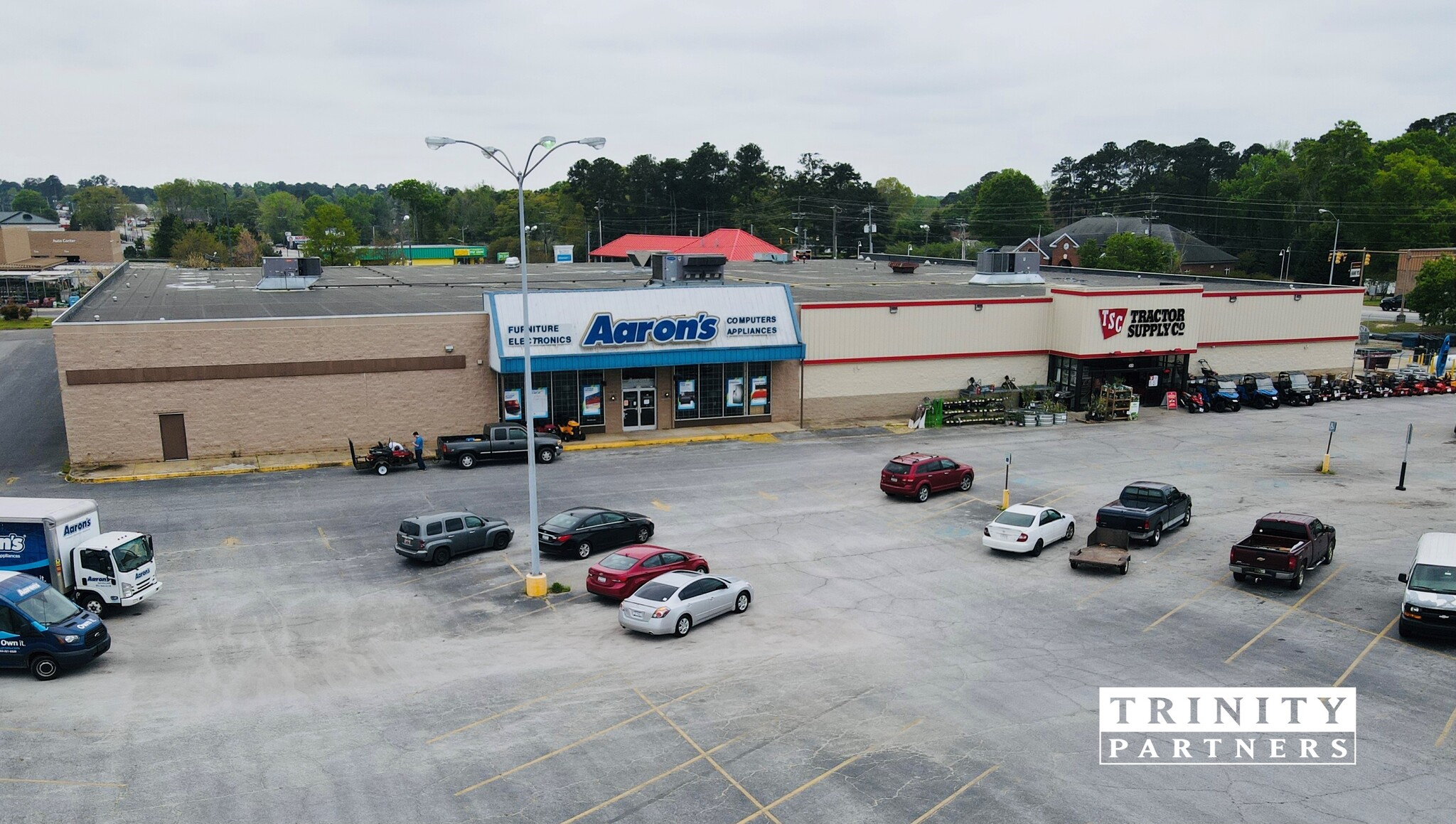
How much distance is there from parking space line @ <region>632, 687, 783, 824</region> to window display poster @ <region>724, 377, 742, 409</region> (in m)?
27.8

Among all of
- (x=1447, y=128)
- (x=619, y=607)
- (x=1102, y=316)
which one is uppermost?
(x=1447, y=128)

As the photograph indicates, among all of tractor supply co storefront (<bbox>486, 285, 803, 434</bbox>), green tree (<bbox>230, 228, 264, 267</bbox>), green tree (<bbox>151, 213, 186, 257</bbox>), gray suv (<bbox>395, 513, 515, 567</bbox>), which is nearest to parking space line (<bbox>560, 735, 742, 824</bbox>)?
gray suv (<bbox>395, 513, 515, 567</bbox>)

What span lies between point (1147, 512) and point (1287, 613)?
5534 millimetres

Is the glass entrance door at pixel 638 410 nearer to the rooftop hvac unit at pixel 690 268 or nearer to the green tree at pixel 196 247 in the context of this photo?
the rooftop hvac unit at pixel 690 268

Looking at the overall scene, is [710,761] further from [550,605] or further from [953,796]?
[550,605]

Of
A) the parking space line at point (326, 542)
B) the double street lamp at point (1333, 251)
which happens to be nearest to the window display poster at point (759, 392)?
the parking space line at point (326, 542)

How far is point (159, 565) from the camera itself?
2662 cm

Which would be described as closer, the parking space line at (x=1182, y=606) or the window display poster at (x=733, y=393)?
the parking space line at (x=1182, y=606)

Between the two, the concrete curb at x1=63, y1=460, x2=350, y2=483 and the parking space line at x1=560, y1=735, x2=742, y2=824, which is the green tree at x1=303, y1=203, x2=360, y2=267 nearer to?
the concrete curb at x1=63, y1=460, x2=350, y2=483

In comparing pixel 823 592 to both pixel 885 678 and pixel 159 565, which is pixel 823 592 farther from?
pixel 159 565

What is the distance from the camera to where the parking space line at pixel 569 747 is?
49.9 ft

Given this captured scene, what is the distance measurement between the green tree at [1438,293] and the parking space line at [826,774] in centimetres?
8213

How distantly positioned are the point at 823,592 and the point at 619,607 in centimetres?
512

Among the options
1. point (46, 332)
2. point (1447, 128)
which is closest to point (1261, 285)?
point (46, 332)
